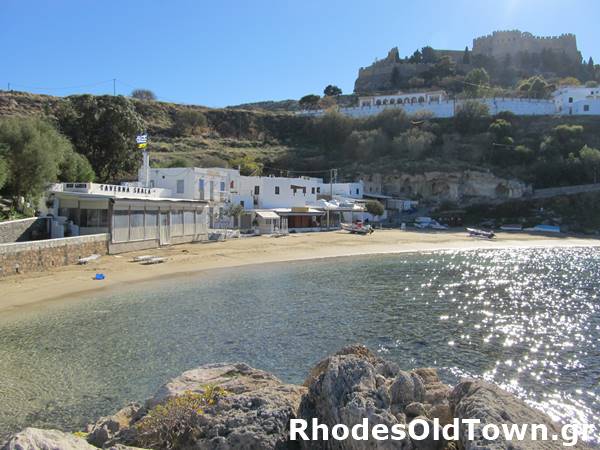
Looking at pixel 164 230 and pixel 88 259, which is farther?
pixel 164 230

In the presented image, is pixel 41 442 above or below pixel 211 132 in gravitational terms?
below

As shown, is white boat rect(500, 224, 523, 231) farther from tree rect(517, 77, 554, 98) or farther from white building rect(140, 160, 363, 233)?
tree rect(517, 77, 554, 98)

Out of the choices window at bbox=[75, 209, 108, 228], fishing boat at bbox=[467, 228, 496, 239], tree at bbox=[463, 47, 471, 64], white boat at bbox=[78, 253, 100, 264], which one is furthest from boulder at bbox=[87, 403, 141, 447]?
tree at bbox=[463, 47, 471, 64]

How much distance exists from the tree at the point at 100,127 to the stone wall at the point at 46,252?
1775 cm

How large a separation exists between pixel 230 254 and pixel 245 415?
27911 mm

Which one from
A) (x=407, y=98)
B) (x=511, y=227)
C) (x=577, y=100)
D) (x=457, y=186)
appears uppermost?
(x=407, y=98)

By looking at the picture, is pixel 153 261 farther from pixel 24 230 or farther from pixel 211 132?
pixel 211 132

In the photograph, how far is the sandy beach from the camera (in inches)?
818

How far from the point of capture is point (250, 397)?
5.96 m

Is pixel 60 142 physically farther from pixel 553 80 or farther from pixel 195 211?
pixel 553 80

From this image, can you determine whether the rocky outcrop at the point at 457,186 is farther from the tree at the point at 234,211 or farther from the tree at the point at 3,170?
the tree at the point at 3,170

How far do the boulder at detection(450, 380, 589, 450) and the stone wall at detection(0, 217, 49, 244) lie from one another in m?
24.5

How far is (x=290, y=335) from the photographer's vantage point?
591 inches
